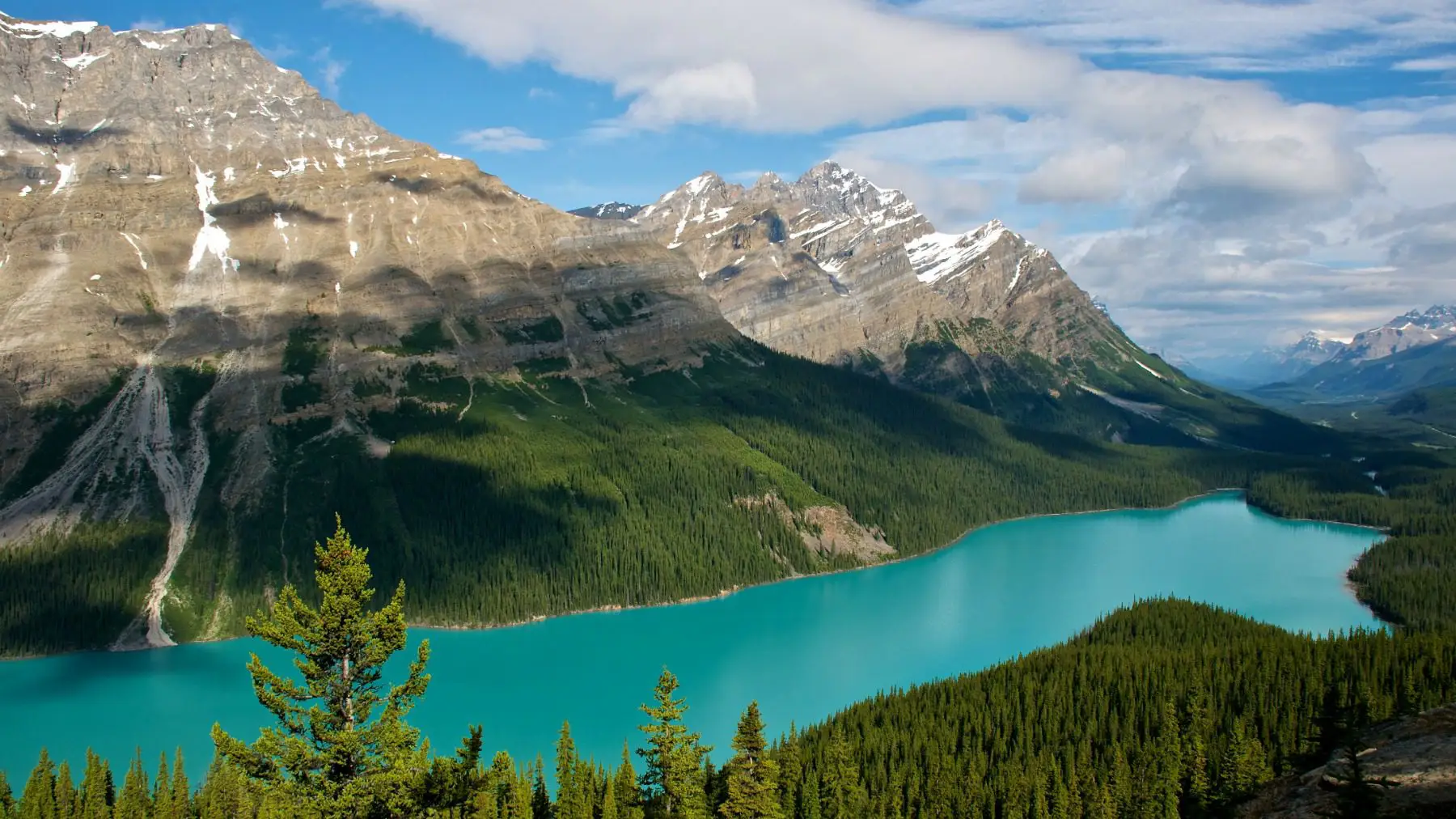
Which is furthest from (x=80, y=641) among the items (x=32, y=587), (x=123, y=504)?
(x=123, y=504)

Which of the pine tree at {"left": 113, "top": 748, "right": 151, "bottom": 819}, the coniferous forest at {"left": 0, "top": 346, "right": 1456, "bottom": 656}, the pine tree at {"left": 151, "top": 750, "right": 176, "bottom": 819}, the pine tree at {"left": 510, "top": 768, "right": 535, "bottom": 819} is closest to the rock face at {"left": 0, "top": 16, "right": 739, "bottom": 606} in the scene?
the coniferous forest at {"left": 0, "top": 346, "right": 1456, "bottom": 656}

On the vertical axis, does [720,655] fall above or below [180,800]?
above

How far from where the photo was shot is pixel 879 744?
66.8 m

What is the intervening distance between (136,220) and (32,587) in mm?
73601

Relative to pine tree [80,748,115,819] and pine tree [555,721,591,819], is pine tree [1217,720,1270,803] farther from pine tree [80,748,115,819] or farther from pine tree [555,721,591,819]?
pine tree [80,748,115,819]

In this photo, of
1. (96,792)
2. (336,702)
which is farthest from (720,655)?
(336,702)

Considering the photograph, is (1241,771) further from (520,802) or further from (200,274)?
(200,274)

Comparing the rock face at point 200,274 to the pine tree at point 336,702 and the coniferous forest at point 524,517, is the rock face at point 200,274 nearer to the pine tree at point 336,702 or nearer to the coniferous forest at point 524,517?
the coniferous forest at point 524,517

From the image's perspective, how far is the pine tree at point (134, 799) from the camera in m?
54.1

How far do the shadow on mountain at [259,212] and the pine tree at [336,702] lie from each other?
16415 cm

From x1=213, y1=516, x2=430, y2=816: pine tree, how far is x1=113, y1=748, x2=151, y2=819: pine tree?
119 feet

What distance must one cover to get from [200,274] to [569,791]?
138m

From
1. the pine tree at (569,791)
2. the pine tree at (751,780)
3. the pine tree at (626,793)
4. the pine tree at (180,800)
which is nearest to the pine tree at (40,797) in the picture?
the pine tree at (180,800)

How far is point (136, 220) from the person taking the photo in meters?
164
